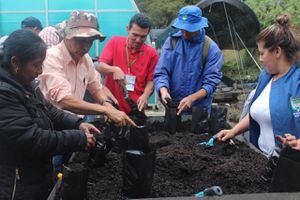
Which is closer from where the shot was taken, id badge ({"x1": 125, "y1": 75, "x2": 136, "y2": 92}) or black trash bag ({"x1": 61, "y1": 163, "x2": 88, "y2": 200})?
black trash bag ({"x1": 61, "y1": 163, "x2": 88, "y2": 200})

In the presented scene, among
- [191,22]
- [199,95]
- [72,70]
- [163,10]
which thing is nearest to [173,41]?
[191,22]

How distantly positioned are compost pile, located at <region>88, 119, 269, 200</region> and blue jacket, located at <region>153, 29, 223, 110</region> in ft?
2.01

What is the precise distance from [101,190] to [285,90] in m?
1.12

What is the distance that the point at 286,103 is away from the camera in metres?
2.09

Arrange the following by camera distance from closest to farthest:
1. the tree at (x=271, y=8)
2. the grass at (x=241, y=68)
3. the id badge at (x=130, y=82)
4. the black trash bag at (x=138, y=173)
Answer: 1. the black trash bag at (x=138, y=173)
2. the id badge at (x=130, y=82)
3. the tree at (x=271, y=8)
4. the grass at (x=241, y=68)

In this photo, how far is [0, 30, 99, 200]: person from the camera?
1.68 m

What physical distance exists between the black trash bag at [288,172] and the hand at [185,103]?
1.34 metres

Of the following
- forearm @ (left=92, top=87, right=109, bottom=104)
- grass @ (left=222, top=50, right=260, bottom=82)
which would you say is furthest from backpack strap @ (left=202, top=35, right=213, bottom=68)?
grass @ (left=222, top=50, right=260, bottom=82)

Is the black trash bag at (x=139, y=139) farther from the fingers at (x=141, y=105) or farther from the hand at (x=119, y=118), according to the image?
the fingers at (x=141, y=105)

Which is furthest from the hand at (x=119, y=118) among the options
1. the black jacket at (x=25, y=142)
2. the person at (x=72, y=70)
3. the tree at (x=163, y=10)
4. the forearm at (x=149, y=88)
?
the tree at (x=163, y=10)

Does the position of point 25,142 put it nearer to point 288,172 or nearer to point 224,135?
point 288,172

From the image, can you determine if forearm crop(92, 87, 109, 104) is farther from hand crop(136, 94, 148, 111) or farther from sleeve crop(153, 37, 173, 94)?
sleeve crop(153, 37, 173, 94)

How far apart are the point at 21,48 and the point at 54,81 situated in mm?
735

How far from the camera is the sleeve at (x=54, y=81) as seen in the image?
2.45 meters
